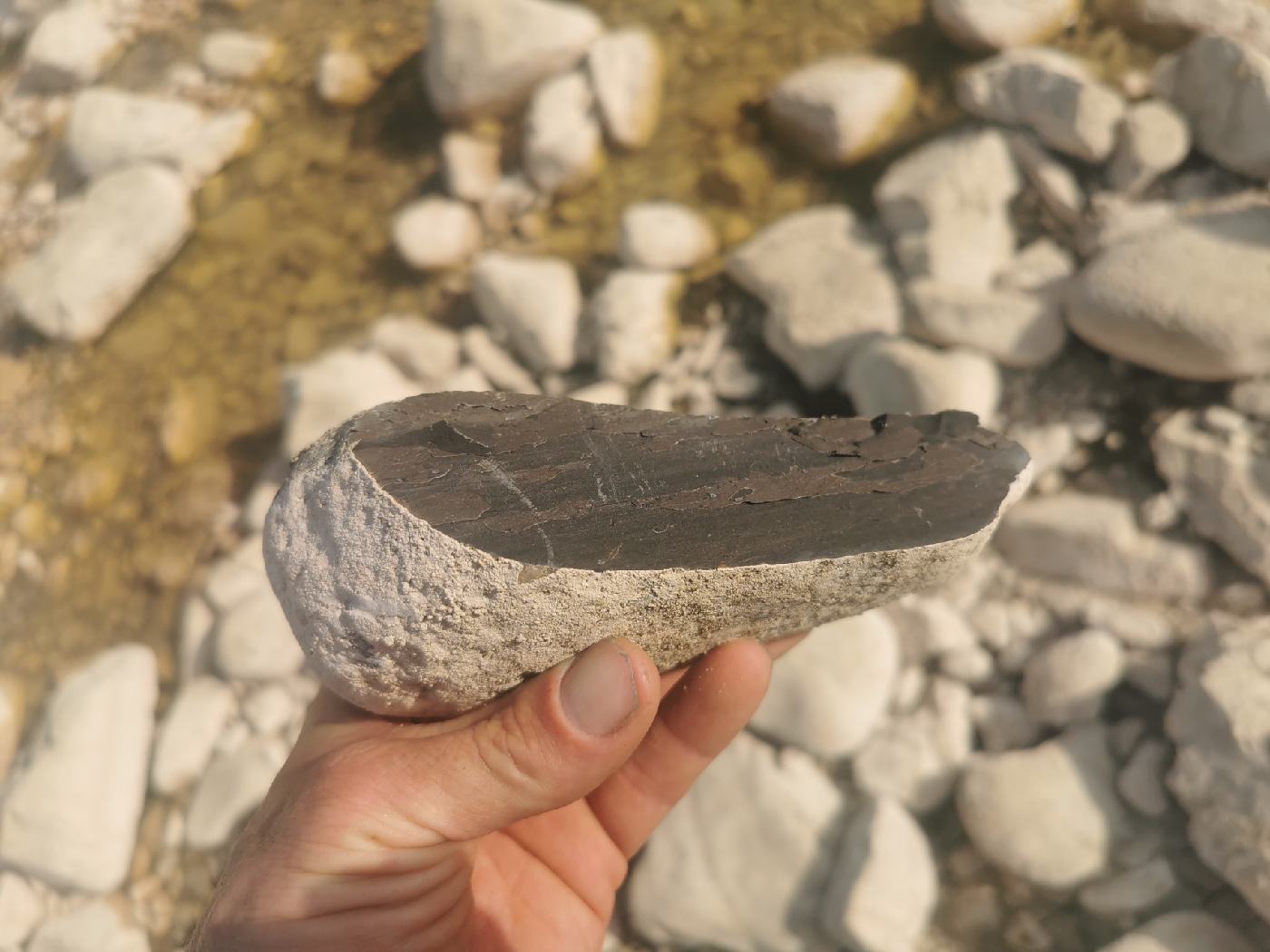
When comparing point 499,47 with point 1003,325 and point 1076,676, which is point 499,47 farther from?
point 1076,676

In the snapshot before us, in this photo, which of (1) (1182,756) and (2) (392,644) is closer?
(2) (392,644)

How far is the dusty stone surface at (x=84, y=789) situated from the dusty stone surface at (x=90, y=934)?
66 millimetres

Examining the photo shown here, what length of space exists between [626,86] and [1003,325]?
1.45m

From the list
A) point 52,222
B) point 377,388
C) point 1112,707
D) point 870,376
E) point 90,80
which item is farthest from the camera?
point 90,80

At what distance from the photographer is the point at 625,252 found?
274 centimetres

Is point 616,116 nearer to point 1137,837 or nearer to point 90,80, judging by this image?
point 90,80

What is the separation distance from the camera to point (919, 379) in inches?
86.5

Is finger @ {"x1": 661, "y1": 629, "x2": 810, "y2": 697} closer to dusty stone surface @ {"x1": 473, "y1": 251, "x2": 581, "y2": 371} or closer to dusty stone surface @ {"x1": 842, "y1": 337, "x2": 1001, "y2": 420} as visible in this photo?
dusty stone surface @ {"x1": 842, "y1": 337, "x2": 1001, "y2": 420}

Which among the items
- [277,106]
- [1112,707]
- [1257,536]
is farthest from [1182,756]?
[277,106]

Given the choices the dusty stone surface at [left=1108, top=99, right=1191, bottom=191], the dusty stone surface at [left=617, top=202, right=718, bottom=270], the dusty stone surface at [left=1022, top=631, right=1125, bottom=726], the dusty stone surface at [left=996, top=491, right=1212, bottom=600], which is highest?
the dusty stone surface at [left=1108, top=99, right=1191, bottom=191]

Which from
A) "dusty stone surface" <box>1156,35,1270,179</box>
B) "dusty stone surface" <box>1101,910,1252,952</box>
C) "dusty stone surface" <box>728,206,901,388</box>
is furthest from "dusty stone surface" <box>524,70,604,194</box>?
"dusty stone surface" <box>1101,910,1252,952</box>

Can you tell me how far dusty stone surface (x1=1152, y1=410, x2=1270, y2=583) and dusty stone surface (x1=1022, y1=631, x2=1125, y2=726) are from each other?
0.34 m

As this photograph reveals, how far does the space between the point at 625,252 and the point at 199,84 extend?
1868 mm

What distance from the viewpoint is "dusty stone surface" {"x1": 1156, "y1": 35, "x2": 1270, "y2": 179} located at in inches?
88.7
